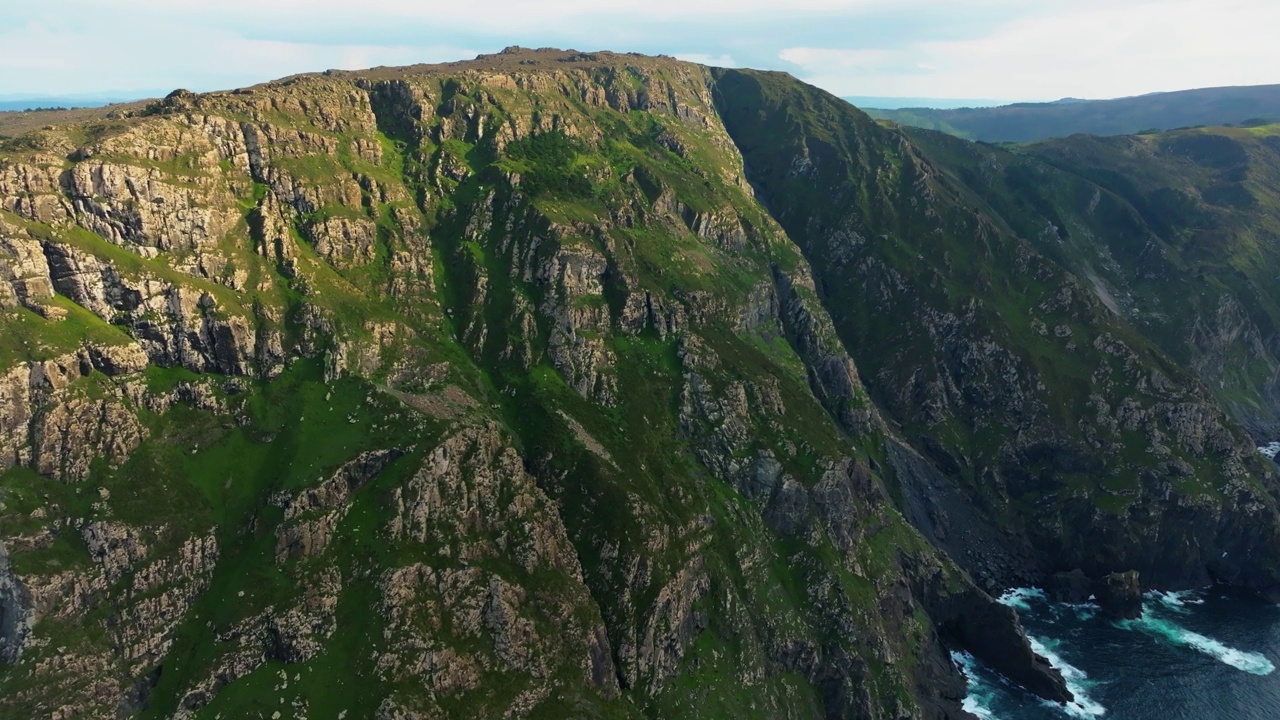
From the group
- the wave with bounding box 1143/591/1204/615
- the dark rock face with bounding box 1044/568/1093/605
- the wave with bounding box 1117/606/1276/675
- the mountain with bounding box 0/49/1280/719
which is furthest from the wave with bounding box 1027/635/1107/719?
the wave with bounding box 1143/591/1204/615

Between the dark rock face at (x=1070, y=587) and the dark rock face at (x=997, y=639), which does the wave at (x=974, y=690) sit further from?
the dark rock face at (x=1070, y=587)

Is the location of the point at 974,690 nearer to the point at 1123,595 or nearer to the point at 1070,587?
the point at 1070,587

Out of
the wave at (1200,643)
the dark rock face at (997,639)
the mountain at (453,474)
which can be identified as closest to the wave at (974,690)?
the dark rock face at (997,639)

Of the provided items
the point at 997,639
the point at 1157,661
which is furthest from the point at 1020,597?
the point at 1157,661

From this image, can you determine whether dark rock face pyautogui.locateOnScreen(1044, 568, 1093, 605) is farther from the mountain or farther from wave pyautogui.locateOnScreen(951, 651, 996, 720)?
wave pyautogui.locateOnScreen(951, 651, 996, 720)

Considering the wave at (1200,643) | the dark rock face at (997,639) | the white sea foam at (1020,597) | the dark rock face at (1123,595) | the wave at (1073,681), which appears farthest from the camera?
the white sea foam at (1020,597)

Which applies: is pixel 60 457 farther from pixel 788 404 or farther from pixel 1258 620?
pixel 1258 620
